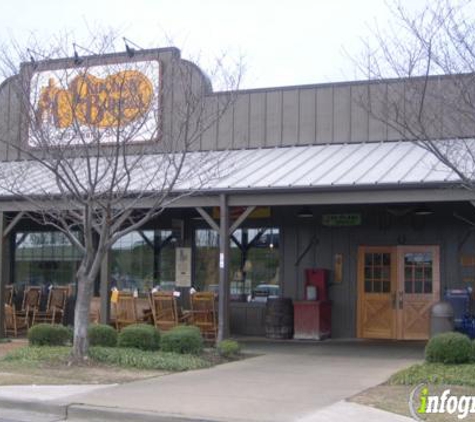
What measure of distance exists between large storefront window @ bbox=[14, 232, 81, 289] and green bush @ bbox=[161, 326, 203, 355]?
26.6 feet

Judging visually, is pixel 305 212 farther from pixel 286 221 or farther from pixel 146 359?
→ pixel 146 359

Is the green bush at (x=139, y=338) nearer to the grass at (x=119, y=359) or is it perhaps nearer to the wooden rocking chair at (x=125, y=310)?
the grass at (x=119, y=359)

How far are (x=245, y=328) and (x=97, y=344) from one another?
5.50 metres

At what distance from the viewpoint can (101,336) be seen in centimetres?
1444

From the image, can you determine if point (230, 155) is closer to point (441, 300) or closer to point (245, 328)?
point (245, 328)

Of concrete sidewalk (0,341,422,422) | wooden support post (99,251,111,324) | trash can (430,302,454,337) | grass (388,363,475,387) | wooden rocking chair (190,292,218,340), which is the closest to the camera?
concrete sidewalk (0,341,422,422)

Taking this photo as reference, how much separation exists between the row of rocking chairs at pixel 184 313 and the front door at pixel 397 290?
3.43 m

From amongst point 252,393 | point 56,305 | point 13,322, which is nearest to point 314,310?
point 56,305

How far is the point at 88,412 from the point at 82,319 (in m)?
4.02

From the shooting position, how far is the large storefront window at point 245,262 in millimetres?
19281

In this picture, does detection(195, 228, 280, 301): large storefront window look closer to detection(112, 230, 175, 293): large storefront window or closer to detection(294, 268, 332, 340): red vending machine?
detection(112, 230, 175, 293): large storefront window

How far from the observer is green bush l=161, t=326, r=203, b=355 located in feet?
46.6

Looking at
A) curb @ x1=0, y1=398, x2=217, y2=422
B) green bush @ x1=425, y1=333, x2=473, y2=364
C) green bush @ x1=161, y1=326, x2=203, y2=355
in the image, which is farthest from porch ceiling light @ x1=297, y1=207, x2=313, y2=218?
curb @ x1=0, y1=398, x2=217, y2=422

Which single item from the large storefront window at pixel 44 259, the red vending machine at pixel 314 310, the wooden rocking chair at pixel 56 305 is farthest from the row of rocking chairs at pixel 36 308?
the red vending machine at pixel 314 310
